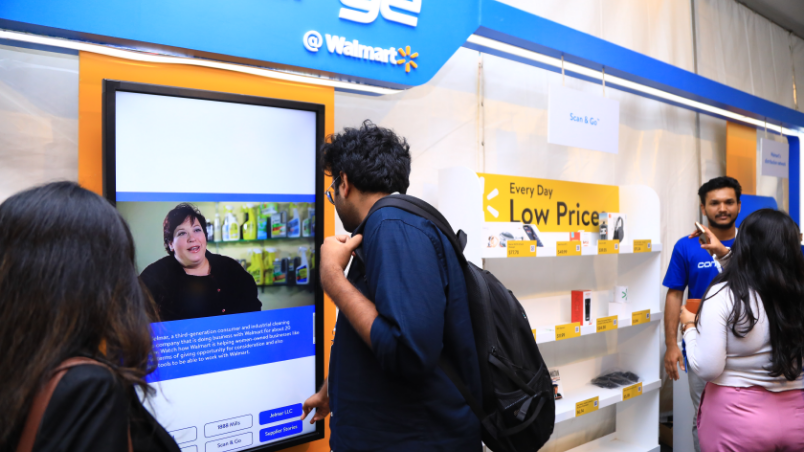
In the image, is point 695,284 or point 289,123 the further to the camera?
point 695,284

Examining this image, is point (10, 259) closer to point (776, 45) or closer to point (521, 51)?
point (521, 51)

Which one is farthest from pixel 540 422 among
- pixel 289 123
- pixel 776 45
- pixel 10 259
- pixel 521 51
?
pixel 776 45

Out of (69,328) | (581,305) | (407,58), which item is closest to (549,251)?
(581,305)

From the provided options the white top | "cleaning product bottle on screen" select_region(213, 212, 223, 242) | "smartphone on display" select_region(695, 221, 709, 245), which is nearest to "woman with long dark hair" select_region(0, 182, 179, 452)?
"cleaning product bottle on screen" select_region(213, 212, 223, 242)

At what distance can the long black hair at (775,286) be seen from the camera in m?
1.81

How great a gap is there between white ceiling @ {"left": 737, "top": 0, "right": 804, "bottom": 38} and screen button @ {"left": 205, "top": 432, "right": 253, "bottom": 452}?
6.57m

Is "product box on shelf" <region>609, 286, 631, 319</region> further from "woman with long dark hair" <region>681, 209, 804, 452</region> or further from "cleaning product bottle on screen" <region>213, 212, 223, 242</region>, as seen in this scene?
"cleaning product bottle on screen" <region>213, 212, 223, 242</region>

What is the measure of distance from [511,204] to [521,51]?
0.95 m

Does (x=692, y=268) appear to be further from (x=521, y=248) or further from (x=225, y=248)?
(x=225, y=248)

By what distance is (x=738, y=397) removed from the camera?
1.91m

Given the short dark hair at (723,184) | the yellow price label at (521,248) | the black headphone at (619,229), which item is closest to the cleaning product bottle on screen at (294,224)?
the yellow price label at (521,248)

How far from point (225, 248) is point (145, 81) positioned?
69 cm

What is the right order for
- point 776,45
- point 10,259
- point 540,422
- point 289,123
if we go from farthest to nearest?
point 776,45 < point 289,123 < point 540,422 < point 10,259

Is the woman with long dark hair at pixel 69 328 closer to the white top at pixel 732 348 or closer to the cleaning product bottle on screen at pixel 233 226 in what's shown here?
the cleaning product bottle on screen at pixel 233 226
